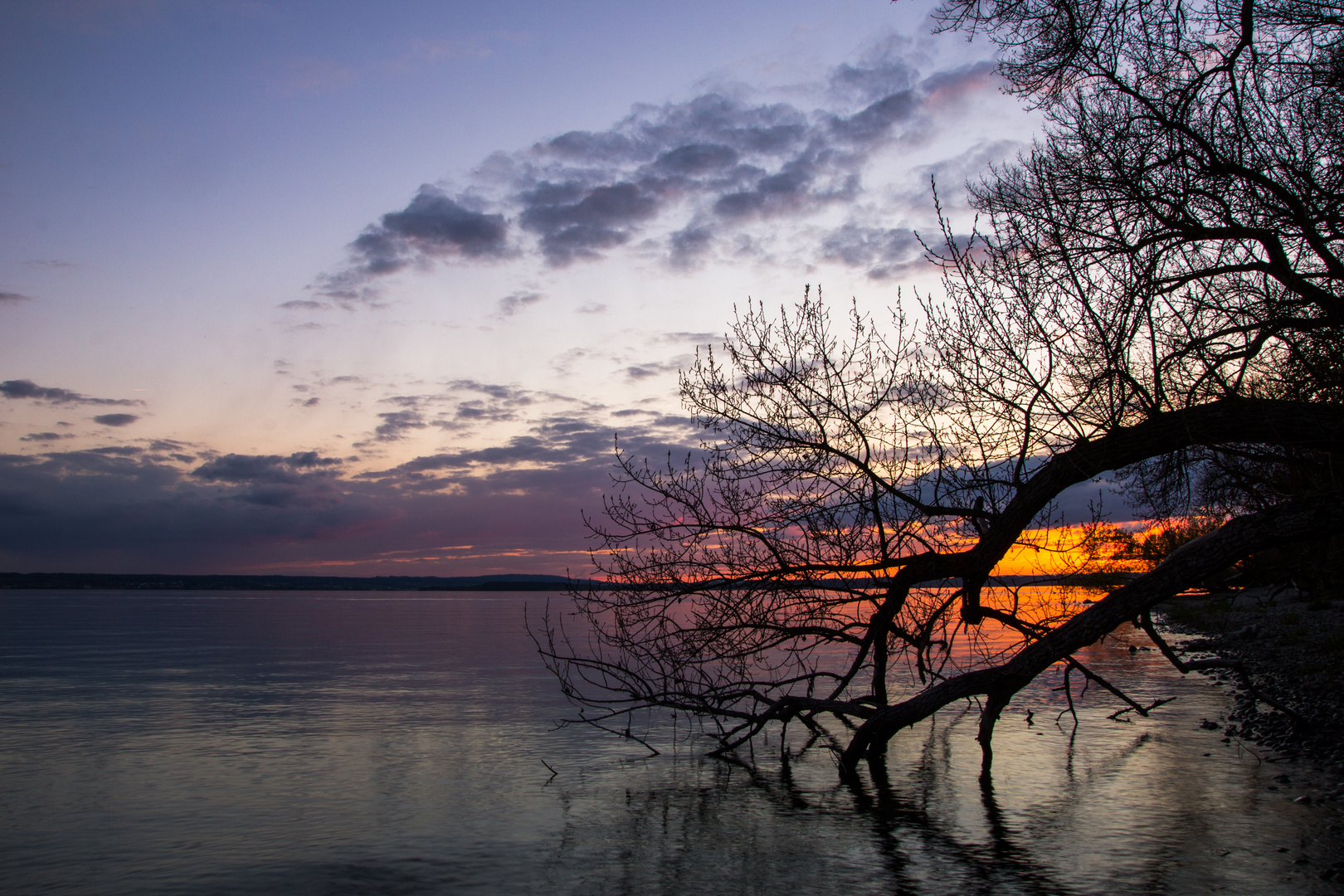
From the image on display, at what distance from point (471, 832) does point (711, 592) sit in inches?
178

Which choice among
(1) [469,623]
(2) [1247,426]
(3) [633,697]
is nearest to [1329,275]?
(2) [1247,426]

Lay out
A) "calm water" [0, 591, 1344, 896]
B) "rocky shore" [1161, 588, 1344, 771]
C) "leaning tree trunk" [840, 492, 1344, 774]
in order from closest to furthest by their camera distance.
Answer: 1. "leaning tree trunk" [840, 492, 1344, 774]
2. "calm water" [0, 591, 1344, 896]
3. "rocky shore" [1161, 588, 1344, 771]

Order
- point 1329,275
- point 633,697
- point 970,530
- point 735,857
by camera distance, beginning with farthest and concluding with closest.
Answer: point 633,697
point 970,530
point 735,857
point 1329,275

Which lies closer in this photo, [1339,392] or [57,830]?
[1339,392]

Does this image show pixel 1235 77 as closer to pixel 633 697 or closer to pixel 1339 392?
pixel 1339 392

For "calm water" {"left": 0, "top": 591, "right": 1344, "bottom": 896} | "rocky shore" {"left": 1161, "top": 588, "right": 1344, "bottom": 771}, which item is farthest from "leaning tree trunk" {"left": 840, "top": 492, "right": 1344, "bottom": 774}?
"rocky shore" {"left": 1161, "top": 588, "right": 1344, "bottom": 771}

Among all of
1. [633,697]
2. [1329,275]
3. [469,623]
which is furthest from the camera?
[469,623]

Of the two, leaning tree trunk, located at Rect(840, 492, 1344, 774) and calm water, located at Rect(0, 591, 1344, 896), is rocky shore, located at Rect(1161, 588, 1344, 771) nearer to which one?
calm water, located at Rect(0, 591, 1344, 896)

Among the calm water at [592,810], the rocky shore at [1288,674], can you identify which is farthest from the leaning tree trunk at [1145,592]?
the rocky shore at [1288,674]

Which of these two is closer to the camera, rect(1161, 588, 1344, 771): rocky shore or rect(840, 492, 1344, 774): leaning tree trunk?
rect(840, 492, 1344, 774): leaning tree trunk

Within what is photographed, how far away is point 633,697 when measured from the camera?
1379cm

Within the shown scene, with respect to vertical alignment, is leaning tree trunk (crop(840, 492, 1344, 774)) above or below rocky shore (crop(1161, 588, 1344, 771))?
above

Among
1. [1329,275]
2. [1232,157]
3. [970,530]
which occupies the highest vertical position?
[1232,157]

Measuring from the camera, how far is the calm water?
1030 cm
